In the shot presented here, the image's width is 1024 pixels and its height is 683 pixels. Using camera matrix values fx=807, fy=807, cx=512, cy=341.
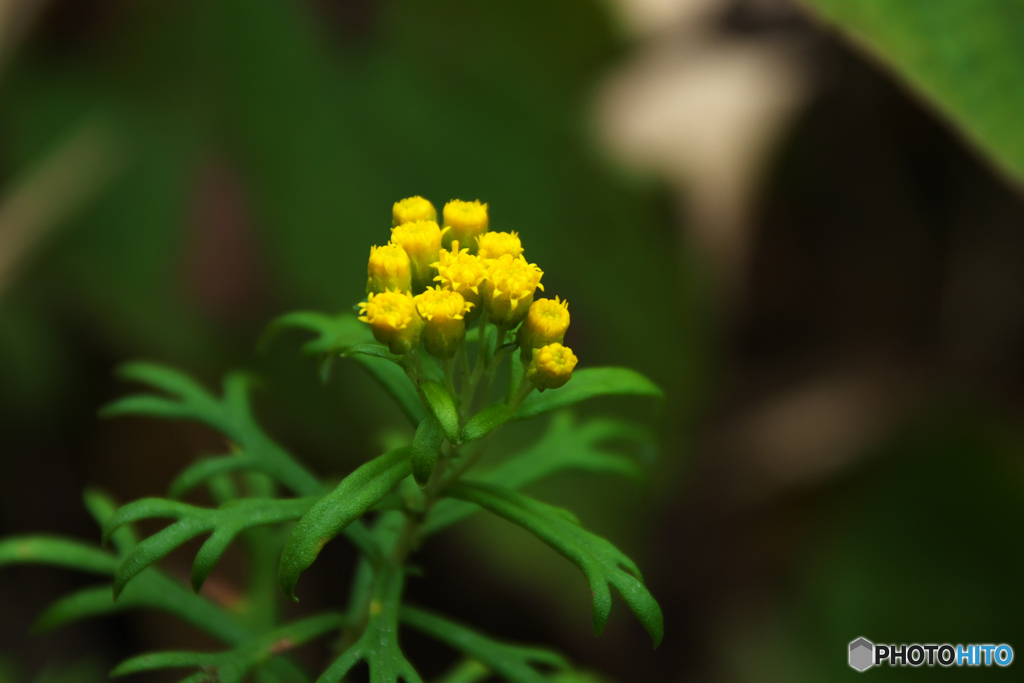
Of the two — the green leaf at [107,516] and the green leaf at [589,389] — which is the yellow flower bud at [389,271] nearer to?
the green leaf at [589,389]

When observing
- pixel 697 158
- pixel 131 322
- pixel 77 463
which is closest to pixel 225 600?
pixel 77 463

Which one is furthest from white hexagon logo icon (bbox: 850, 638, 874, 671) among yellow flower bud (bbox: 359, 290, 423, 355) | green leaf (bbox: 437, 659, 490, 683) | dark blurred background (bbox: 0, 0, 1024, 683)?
yellow flower bud (bbox: 359, 290, 423, 355)

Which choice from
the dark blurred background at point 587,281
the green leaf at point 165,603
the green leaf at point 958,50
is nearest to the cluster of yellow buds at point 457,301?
the green leaf at point 165,603

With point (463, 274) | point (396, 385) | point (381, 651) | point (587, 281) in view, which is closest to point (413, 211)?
point (463, 274)

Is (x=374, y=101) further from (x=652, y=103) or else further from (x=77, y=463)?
(x=77, y=463)

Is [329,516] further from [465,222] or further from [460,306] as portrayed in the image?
[465,222]

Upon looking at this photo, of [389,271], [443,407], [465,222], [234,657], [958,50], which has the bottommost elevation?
[234,657]
